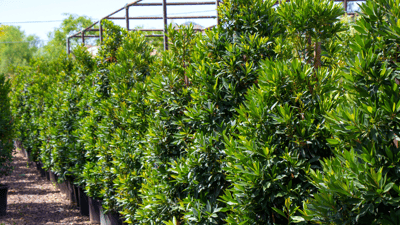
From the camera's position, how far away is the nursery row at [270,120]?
76.0 inches

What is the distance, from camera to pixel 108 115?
20.4 ft

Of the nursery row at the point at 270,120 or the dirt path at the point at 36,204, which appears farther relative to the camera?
the dirt path at the point at 36,204

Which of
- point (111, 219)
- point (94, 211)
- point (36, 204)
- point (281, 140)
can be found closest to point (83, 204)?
point (94, 211)

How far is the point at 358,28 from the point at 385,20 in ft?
0.51

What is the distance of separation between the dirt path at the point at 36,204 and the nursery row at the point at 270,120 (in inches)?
110

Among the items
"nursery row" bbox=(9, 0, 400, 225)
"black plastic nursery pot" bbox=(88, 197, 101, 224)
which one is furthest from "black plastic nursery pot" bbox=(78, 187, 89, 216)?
"nursery row" bbox=(9, 0, 400, 225)

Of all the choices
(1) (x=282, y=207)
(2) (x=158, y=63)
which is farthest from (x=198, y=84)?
(1) (x=282, y=207)

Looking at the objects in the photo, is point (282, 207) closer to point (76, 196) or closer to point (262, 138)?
point (262, 138)

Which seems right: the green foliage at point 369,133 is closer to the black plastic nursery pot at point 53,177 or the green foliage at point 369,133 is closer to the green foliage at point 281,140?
the green foliage at point 281,140

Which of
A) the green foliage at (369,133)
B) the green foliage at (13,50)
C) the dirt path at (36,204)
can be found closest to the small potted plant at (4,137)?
the dirt path at (36,204)

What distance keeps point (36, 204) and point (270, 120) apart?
858 cm

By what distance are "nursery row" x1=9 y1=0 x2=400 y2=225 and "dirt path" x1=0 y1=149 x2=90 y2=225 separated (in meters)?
2.80

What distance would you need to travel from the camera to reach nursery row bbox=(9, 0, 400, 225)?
1931mm

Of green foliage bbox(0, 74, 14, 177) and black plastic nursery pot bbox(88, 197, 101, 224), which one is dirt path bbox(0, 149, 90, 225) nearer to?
black plastic nursery pot bbox(88, 197, 101, 224)
